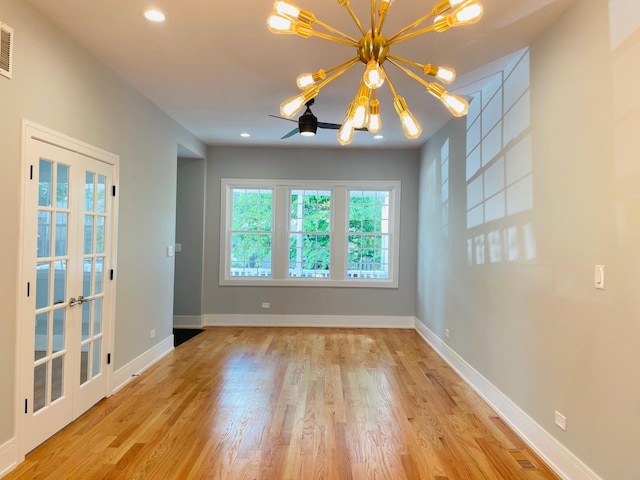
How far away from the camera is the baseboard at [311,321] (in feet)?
20.9

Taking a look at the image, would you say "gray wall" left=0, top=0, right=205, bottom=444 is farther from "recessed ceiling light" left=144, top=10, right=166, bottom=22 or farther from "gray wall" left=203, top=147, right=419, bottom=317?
"gray wall" left=203, top=147, right=419, bottom=317

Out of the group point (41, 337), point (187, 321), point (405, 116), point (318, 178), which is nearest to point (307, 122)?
point (405, 116)

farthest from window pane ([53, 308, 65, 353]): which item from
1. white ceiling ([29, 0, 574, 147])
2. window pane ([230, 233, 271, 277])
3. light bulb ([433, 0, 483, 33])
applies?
window pane ([230, 233, 271, 277])

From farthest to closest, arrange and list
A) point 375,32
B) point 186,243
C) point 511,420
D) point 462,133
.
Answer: point 186,243 → point 462,133 → point 511,420 → point 375,32

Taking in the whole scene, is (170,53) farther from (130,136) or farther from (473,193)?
(473,193)

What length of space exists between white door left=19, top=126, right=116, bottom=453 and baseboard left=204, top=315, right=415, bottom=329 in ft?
9.66

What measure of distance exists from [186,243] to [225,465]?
4.25 metres

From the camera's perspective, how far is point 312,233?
648 cm

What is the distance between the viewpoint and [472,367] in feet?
12.7

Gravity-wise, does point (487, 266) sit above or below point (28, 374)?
above

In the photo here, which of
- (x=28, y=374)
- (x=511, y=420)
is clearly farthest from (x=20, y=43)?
(x=511, y=420)

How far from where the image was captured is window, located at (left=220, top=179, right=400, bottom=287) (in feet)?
21.1

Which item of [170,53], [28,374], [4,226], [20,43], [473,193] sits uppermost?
[170,53]

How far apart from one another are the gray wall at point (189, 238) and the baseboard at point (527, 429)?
3929 mm
